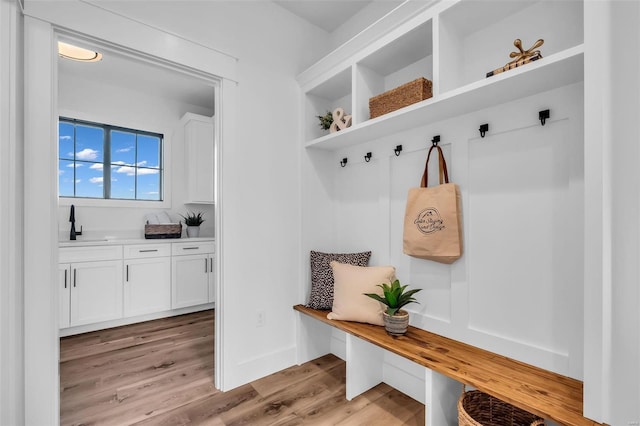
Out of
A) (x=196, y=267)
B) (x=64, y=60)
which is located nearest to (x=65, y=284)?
(x=196, y=267)

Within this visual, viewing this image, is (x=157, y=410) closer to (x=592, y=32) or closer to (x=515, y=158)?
(x=515, y=158)

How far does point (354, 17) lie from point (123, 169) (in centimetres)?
322

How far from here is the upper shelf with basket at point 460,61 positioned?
1.31m

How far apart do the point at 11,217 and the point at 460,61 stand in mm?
2186

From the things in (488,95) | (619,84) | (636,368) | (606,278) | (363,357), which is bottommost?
(363,357)

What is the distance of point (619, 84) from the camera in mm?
1008

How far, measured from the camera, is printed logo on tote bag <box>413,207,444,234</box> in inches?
66.8

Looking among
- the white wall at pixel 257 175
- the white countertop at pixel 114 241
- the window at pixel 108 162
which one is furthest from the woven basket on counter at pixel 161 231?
the white wall at pixel 257 175

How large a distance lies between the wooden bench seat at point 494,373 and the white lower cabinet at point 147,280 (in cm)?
251

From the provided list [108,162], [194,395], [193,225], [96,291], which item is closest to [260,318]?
[194,395]

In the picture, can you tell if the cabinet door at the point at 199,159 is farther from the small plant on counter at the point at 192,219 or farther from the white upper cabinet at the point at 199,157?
the small plant on counter at the point at 192,219

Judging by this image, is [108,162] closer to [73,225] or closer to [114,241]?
[73,225]

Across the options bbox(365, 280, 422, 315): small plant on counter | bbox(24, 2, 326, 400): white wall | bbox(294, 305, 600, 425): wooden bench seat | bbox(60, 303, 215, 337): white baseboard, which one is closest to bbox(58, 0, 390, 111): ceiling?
bbox(24, 2, 326, 400): white wall

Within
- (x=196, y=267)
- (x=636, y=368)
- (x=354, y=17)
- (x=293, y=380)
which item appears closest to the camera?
(x=636, y=368)
